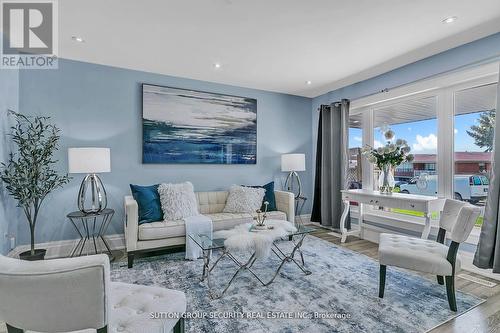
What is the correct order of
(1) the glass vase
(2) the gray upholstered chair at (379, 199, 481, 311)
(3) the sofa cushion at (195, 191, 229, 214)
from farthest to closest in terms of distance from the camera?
(3) the sofa cushion at (195, 191, 229, 214) < (1) the glass vase < (2) the gray upholstered chair at (379, 199, 481, 311)

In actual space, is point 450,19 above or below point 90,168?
above

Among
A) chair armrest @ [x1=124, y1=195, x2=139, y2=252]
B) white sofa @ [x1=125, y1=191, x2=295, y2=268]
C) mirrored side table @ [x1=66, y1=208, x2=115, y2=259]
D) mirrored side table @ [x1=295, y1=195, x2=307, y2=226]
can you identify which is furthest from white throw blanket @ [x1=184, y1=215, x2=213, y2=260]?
mirrored side table @ [x1=295, y1=195, x2=307, y2=226]

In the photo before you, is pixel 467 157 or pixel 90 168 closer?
pixel 90 168

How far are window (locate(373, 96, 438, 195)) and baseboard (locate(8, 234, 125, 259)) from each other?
13.6 feet

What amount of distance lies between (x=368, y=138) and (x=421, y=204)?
163cm

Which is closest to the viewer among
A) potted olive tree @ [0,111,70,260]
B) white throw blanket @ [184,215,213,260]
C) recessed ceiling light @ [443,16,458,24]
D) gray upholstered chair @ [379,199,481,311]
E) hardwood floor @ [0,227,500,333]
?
hardwood floor @ [0,227,500,333]

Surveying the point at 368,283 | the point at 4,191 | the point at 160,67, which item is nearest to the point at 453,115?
the point at 368,283

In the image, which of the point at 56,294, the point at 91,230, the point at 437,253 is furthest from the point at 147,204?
the point at 437,253

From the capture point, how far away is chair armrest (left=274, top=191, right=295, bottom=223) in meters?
4.02

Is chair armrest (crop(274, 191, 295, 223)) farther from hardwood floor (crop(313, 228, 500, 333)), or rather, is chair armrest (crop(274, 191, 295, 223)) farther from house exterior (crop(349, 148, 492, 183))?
hardwood floor (crop(313, 228, 500, 333))

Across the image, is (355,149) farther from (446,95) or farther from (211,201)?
(211,201)

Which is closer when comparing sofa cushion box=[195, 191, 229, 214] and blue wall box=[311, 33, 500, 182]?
blue wall box=[311, 33, 500, 182]

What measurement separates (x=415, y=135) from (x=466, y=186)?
3.11 ft

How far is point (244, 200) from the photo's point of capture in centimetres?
394
